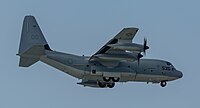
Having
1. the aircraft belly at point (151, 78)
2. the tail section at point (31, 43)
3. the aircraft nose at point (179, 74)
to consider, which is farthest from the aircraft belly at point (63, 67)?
the aircraft nose at point (179, 74)

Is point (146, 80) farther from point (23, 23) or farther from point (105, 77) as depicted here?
point (23, 23)

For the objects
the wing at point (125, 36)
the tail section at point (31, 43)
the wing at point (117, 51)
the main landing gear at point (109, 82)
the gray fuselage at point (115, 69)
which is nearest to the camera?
the wing at point (125, 36)

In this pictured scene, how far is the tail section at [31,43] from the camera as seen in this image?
72.1m

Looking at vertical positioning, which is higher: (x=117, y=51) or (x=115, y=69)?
(x=117, y=51)

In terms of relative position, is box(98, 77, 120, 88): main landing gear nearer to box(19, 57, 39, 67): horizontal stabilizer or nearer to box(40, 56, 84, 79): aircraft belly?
box(40, 56, 84, 79): aircraft belly

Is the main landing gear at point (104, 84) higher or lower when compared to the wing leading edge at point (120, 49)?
lower

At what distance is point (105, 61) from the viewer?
249 feet

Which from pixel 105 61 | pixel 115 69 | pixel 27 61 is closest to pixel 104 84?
pixel 115 69

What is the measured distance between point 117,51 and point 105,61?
2.91 metres

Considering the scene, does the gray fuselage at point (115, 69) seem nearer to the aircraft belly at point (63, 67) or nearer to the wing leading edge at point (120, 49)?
the aircraft belly at point (63, 67)

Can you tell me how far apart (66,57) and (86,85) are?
6.35m

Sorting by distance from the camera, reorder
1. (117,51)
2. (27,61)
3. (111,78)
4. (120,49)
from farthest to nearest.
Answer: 1. (111,78)
2. (117,51)
3. (27,61)
4. (120,49)

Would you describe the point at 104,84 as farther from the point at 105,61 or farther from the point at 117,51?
the point at 117,51

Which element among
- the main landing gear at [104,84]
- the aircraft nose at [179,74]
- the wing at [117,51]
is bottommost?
the main landing gear at [104,84]
